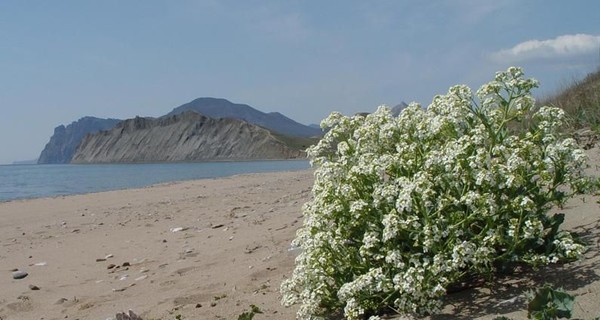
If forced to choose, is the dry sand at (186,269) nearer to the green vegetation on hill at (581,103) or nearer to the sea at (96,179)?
the green vegetation on hill at (581,103)

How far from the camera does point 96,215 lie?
16641 millimetres

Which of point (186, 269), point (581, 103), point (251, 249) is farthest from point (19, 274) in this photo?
point (581, 103)

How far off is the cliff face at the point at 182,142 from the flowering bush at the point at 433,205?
12241cm

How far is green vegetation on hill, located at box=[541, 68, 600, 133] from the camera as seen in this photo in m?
8.77

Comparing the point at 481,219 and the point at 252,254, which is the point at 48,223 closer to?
the point at 252,254

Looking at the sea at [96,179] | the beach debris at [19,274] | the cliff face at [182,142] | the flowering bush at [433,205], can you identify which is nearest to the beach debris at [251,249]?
the flowering bush at [433,205]

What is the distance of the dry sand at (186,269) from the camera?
4207mm

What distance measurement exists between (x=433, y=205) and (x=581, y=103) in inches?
283

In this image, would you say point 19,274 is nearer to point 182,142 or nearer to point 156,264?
point 156,264

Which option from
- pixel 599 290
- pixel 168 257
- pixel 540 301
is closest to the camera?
pixel 540 301

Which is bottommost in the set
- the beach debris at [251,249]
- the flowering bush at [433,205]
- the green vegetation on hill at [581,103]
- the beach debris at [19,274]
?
the beach debris at [19,274]

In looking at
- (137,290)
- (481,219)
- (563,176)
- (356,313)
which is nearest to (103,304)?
(137,290)

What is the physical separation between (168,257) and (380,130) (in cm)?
518

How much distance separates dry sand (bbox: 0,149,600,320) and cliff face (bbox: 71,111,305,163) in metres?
115
